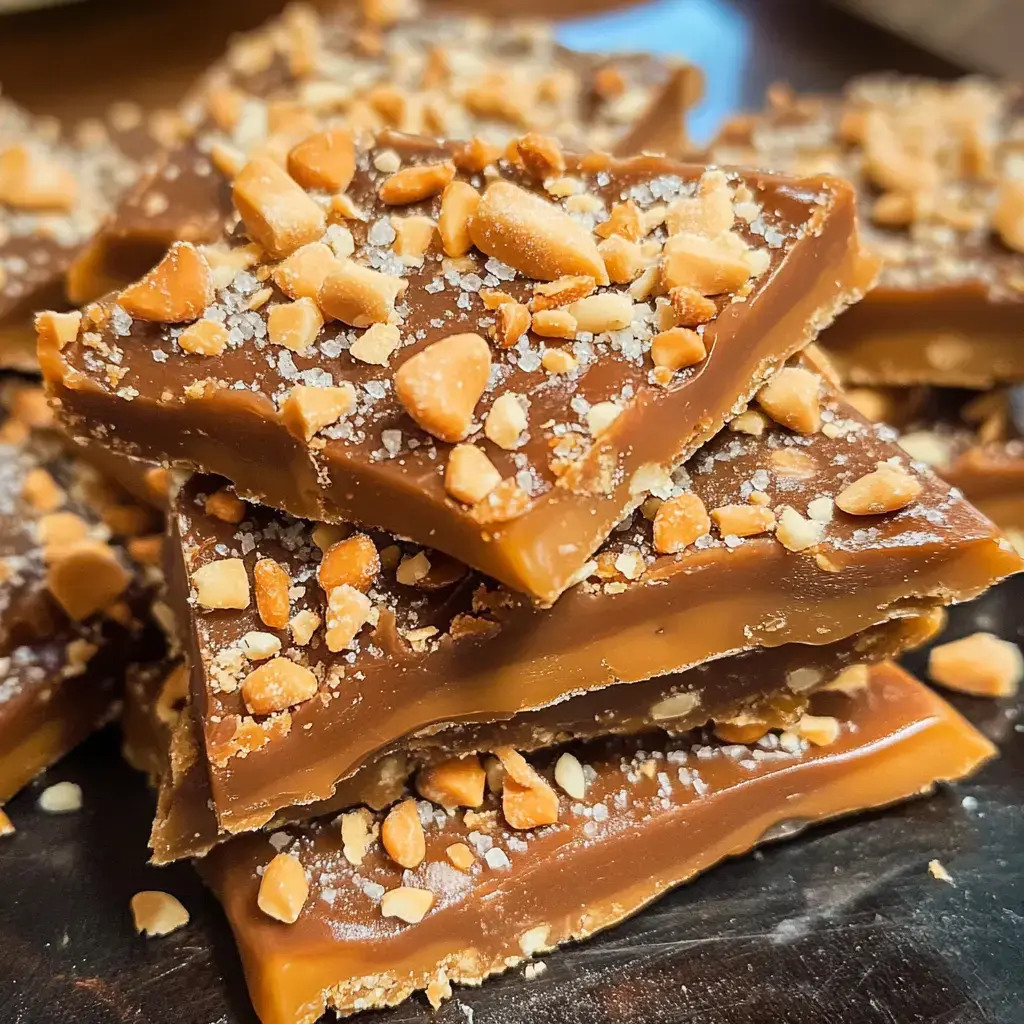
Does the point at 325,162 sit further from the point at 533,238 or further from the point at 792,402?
the point at 792,402

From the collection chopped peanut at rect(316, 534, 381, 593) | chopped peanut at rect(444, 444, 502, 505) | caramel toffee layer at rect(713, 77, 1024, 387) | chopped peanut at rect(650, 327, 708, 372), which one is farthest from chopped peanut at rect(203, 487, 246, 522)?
caramel toffee layer at rect(713, 77, 1024, 387)

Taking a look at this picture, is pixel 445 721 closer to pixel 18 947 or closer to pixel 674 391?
pixel 674 391

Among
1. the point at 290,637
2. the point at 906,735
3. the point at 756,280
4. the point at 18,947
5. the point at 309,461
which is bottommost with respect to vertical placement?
the point at 18,947

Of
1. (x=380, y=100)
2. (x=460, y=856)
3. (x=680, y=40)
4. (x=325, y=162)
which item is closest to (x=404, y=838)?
(x=460, y=856)

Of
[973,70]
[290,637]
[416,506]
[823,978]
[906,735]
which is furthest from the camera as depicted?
[973,70]

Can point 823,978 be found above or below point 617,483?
below

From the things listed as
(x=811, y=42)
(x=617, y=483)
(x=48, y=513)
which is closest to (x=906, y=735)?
(x=617, y=483)
